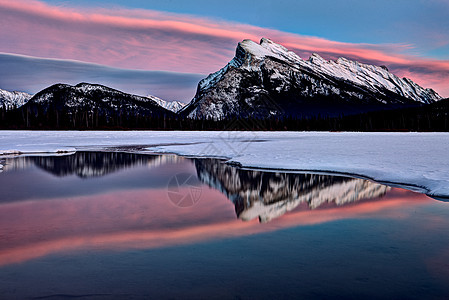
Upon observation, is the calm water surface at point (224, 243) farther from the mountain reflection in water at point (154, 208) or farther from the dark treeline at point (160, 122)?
the dark treeline at point (160, 122)

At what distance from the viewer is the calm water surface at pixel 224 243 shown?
20.1ft

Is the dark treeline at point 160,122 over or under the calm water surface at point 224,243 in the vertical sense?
over

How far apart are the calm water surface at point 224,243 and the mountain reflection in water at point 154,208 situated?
0.05 m

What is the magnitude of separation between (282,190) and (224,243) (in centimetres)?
788

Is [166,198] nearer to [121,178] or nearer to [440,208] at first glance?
[121,178]

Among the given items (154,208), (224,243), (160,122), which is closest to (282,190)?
(154,208)

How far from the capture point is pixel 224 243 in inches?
342

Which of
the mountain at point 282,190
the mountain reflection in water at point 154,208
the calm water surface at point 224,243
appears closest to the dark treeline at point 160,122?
the mountain reflection in water at point 154,208

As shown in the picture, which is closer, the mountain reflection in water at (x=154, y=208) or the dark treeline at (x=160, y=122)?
the mountain reflection in water at (x=154, y=208)

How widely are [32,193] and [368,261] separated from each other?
45.1ft

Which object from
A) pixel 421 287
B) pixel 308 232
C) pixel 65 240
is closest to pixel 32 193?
pixel 65 240

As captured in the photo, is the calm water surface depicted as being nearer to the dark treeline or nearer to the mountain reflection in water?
the mountain reflection in water

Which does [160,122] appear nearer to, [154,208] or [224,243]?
[154,208]

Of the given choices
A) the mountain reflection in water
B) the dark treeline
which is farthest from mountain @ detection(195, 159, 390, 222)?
the dark treeline
